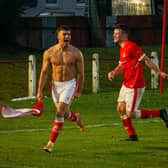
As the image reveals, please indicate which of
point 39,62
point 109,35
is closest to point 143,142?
point 39,62

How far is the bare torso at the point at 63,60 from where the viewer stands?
17516 mm

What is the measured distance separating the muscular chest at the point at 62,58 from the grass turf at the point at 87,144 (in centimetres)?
141

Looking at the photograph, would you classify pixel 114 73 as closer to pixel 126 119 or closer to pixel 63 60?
pixel 126 119

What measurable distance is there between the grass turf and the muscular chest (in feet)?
4.61

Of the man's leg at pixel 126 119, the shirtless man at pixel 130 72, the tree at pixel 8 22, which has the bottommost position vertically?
the tree at pixel 8 22

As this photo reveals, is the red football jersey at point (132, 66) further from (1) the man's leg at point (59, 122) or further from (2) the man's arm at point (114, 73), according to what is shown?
(1) the man's leg at point (59, 122)

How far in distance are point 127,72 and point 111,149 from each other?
157cm

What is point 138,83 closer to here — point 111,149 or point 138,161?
point 111,149

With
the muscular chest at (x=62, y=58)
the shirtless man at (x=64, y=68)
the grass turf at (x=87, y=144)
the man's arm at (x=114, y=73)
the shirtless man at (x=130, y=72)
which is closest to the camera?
the grass turf at (x=87, y=144)

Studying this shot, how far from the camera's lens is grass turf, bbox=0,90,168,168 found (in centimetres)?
1587

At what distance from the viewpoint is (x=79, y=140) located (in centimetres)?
1909

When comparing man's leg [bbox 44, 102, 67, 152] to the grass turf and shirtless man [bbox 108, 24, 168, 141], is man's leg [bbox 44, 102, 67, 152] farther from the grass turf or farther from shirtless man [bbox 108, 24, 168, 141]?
shirtless man [bbox 108, 24, 168, 141]

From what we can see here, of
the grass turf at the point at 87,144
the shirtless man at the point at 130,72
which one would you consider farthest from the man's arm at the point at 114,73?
the grass turf at the point at 87,144

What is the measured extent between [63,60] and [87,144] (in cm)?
166
